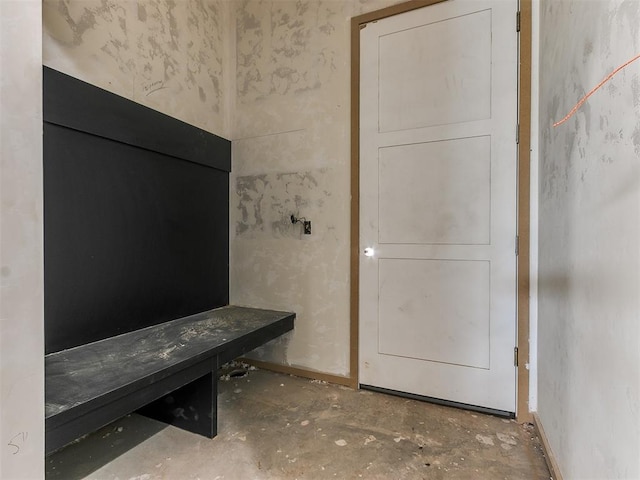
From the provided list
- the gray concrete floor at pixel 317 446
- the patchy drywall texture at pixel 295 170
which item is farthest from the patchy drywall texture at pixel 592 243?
the patchy drywall texture at pixel 295 170

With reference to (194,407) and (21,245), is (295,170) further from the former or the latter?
(21,245)

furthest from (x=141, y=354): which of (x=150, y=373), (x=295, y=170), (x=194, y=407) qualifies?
(x=295, y=170)

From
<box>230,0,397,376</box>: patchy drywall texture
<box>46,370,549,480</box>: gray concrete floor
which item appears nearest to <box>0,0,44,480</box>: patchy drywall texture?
<box>46,370,549,480</box>: gray concrete floor

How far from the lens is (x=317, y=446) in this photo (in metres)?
1.67

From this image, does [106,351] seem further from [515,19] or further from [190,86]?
[515,19]

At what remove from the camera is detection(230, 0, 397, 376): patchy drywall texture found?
7.78 feet

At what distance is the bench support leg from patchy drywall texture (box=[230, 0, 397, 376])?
0.88m

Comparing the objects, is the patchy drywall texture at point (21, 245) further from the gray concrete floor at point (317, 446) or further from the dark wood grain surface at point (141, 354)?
the gray concrete floor at point (317, 446)

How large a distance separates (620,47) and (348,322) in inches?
76.4

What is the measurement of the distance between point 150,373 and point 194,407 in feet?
1.77

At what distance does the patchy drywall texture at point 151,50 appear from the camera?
1.68 meters

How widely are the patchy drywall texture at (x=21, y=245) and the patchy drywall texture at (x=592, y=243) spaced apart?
151cm

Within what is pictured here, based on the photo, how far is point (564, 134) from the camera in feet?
4.62

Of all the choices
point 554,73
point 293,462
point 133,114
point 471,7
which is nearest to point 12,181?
point 133,114
